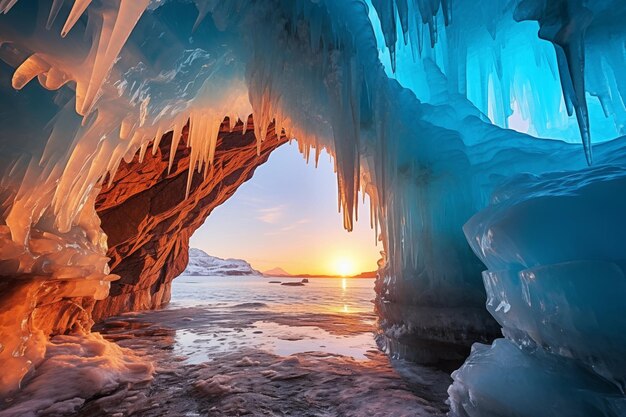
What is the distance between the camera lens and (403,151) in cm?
501

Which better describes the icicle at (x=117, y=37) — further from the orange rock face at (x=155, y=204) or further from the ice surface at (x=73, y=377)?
the orange rock face at (x=155, y=204)

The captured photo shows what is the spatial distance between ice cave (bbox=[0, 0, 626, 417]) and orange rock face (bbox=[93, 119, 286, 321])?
334 cm

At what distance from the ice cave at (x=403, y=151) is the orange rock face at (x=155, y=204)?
3.34 metres

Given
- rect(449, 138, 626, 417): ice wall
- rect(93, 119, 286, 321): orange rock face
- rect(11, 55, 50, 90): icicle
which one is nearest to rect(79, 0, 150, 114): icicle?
rect(11, 55, 50, 90): icicle

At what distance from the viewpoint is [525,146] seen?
4512 mm

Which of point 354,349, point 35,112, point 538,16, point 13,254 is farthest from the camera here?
point 354,349

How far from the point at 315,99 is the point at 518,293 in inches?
146

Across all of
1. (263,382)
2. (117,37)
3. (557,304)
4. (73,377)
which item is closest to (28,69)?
(117,37)

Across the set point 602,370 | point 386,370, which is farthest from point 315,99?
point 602,370

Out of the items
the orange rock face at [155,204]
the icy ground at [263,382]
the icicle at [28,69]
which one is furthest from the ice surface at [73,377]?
the orange rock face at [155,204]

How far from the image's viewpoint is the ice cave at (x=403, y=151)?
6.50ft

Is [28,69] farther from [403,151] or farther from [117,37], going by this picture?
[403,151]

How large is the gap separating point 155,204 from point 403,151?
25.7 feet

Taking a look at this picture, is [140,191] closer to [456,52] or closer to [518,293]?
[456,52]
